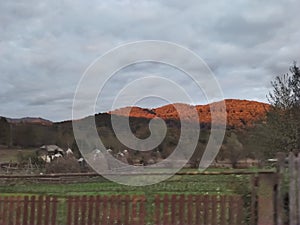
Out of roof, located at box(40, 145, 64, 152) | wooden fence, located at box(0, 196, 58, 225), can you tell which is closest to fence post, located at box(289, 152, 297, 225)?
wooden fence, located at box(0, 196, 58, 225)

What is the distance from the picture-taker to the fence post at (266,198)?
765 centimetres

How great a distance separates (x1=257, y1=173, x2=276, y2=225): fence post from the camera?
25.1ft

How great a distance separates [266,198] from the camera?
303 inches

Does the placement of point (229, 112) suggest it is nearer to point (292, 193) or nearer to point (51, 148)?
point (51, 148)

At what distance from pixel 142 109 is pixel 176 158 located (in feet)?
19.8

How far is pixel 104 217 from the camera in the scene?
8359mm

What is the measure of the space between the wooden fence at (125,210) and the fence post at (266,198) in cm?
35

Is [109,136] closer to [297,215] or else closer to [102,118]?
[102,118]

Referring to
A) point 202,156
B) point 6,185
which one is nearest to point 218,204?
point 6,185

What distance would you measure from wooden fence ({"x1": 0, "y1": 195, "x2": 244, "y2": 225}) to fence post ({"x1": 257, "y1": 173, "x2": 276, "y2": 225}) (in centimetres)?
35

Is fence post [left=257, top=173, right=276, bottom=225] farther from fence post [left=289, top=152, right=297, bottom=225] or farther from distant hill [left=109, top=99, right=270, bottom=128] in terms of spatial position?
distant hill [left=109, top=99, right=270, bottom=128]

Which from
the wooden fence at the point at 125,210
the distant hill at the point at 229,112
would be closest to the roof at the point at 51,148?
the distant hill at the point at 229,112

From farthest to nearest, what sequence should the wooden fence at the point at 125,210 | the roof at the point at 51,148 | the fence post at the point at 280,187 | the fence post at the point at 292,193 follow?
the roof at the point at 51,148, the wooden fence at the point at 125,210, the fence post at the point at 280,187, the fence post at the point at 292,193

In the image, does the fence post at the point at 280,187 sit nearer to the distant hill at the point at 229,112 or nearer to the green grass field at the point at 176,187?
the green grass field at the point at 176,187
